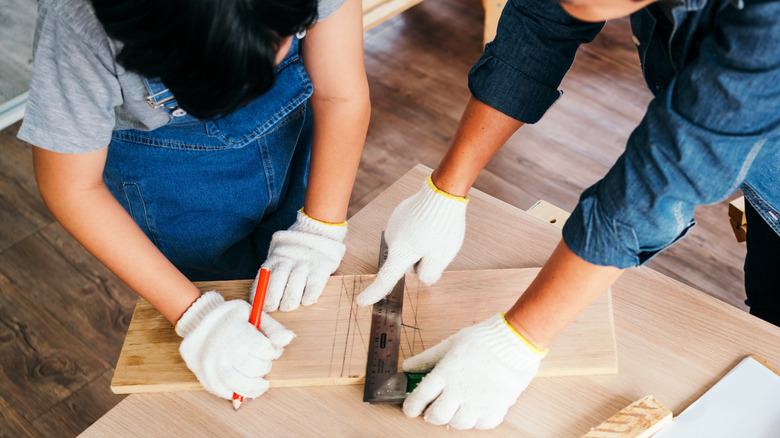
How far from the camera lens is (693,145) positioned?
594mm

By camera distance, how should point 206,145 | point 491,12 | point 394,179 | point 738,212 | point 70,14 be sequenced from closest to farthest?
point 70,14 → point 206,145 → point 738,212 → point 394,179 → point 491,12

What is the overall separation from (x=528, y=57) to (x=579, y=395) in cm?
54

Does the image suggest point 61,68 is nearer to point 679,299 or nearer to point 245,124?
point 245,124

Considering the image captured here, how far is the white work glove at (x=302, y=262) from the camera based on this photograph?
994mm

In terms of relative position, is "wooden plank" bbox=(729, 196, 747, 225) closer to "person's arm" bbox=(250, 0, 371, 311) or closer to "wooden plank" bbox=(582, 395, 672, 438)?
"wooden plank" bbox=(582, 395, 672, 438)

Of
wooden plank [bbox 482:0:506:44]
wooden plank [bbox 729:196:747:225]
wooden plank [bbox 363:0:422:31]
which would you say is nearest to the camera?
wooden plank [bbox 729:196:747:225]

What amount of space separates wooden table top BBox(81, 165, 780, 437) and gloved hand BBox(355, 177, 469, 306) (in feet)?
0.62

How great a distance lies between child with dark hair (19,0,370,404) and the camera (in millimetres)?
612

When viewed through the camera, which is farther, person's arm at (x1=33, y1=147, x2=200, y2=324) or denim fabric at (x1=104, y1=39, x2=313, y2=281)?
denim fabric at (x1=104, y1=39, x2=313, y2=281)

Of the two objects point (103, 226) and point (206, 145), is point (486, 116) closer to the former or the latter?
point (206, 145)

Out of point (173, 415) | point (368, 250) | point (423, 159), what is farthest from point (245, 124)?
point (423, 159)

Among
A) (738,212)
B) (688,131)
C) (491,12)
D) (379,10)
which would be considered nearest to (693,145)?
(688,131)

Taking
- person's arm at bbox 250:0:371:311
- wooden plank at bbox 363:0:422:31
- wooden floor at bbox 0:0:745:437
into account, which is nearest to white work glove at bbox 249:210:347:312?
person's arm at bbox 250:0:371:311

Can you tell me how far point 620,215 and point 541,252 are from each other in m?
0.41
